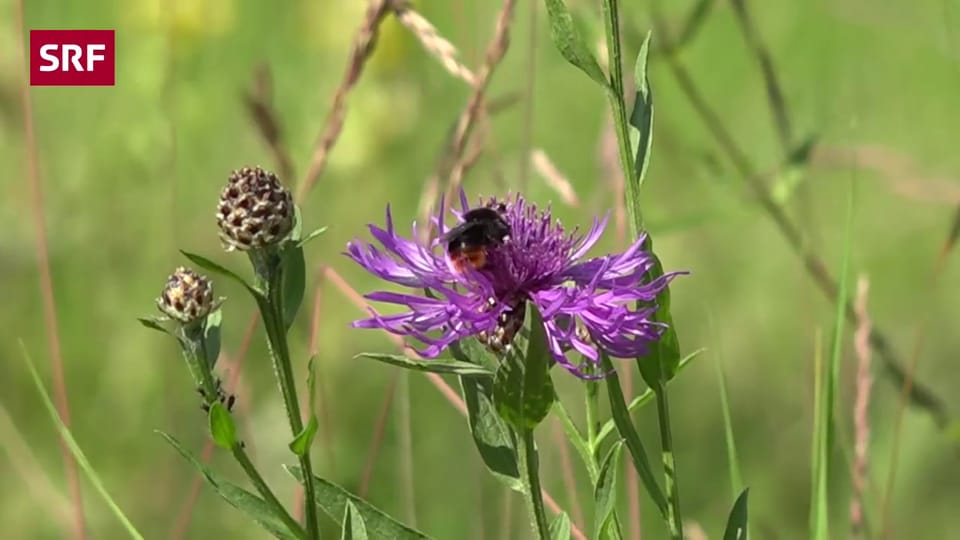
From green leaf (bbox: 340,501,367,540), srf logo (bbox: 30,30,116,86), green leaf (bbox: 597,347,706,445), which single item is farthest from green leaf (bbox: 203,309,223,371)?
srf logo (bbox: 30,30,116,86)

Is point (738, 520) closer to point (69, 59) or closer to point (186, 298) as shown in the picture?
point (186, 298)

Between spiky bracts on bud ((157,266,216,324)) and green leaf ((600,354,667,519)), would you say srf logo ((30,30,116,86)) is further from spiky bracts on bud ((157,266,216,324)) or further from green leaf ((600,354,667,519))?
green leaf ((600,354,667,519))

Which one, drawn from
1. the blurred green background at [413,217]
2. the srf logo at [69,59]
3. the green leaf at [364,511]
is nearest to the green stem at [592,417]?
the green leaf at [364,511]

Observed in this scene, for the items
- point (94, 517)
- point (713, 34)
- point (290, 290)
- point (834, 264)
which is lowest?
point (94, 517)

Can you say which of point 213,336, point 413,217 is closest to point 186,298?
point 213,336

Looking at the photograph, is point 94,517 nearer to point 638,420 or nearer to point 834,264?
point 638,420

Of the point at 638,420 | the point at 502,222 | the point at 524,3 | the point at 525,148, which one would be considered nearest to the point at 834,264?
the point at 638,420

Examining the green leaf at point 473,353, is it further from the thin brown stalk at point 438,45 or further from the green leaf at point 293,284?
the thin brown stalk at point 438,45
